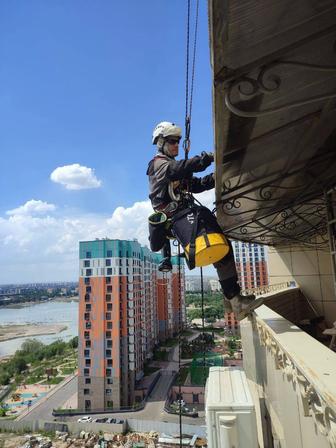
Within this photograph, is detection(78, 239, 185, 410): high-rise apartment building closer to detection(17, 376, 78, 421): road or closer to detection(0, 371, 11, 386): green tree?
detection(17, 376, 78, 421): road

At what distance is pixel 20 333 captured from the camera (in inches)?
2709

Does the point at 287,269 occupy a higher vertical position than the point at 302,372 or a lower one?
higher

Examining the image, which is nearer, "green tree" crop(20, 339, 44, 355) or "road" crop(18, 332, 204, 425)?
"road" crop(18, 332, 204, 425)

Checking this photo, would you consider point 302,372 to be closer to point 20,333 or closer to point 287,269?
point 287,269

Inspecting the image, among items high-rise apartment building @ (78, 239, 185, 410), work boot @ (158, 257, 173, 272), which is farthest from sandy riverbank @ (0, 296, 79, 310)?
work boot @ (158, 257, 173, 272)

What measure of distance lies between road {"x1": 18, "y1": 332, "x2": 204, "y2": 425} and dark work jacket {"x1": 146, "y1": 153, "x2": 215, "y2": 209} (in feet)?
71.0

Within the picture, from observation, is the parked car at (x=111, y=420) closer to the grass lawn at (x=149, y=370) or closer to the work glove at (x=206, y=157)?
the grass lawn at (x=149, y=370)

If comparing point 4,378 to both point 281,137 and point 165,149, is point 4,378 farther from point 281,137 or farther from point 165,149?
point 281,137

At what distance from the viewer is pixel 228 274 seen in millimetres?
2457

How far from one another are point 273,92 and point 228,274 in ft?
4.86

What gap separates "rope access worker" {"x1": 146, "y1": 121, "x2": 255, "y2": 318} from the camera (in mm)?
2369

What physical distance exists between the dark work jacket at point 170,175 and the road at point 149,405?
21.6m

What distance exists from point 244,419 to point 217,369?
872 mm

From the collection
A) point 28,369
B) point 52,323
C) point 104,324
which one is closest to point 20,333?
point 52,323
